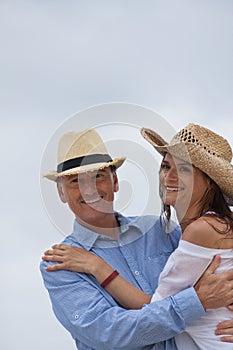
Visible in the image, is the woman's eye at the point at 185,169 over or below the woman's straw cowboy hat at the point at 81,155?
below

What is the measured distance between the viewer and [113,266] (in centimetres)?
324

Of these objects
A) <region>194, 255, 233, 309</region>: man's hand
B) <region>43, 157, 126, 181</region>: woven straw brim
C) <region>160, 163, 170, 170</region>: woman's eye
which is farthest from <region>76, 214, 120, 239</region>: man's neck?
<region>194, 255, 233, 309</region>: man's hand

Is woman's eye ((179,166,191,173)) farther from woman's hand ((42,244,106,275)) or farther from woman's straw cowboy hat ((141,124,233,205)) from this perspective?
woman's hand ((42,244,106,275))

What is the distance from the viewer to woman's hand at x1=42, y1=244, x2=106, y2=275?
121 inches

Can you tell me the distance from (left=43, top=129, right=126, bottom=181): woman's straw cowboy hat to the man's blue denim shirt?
0.90 ft

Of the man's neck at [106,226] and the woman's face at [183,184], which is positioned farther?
the man's neck at [106,226]

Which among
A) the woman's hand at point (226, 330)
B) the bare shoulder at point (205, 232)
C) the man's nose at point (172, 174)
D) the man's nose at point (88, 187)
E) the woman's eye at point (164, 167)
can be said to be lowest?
the woman's hand at point (226, 330)

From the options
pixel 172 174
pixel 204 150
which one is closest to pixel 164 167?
pixel 172 174

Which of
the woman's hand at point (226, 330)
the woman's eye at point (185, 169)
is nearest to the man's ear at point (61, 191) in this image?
the woman's eye at point (185, 169)

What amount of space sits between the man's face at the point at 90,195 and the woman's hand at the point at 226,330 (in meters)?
0.74

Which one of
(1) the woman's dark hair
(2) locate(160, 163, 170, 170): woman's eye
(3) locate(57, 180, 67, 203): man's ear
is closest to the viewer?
(1) the woman's dark hair

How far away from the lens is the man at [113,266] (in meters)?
2.92

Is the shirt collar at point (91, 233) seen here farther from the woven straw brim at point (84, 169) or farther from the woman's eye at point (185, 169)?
the woman's eye at point (185, 169)

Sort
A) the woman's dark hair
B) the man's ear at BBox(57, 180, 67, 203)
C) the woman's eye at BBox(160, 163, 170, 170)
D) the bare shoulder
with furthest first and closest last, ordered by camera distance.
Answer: the man's ear at BBox(57, 180, 67, 203)
the woman's eye at BBox(160, 163, 170, 170)
the woman's dark hair
the bare shoulder
